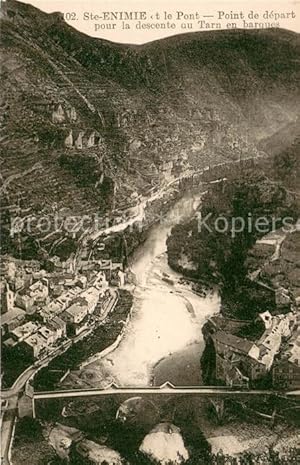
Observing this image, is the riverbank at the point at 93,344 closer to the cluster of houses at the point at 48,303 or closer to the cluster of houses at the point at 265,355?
the cluster of houses at the point at 48,303

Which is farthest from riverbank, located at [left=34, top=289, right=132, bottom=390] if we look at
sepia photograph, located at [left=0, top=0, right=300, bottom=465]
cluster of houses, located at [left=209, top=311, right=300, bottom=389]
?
cluster of houses, located at [left=209, top=311, right=300, bottom=389]

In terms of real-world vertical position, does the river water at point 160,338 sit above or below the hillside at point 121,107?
below

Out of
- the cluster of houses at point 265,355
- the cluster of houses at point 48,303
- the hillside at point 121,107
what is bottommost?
the cluster of houses at point 265,355

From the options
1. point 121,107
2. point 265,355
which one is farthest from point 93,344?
point 121,107

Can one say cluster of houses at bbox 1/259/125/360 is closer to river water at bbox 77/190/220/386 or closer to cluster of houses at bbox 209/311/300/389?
river water at bbox 77/190/220/386

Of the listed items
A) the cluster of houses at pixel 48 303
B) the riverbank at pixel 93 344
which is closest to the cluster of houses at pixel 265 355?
the riverbank at pixel 93 344

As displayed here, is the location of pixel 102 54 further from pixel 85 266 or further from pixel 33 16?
pixel 85 266

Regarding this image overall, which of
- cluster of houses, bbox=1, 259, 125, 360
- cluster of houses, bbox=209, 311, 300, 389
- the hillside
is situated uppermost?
the hillside
